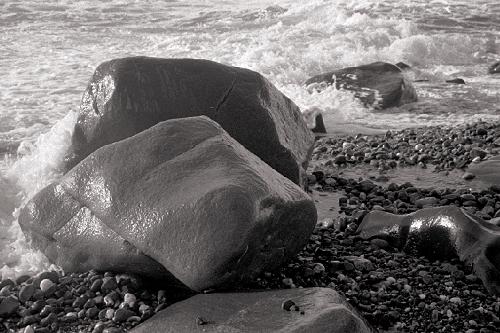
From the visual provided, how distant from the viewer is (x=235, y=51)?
15.2m

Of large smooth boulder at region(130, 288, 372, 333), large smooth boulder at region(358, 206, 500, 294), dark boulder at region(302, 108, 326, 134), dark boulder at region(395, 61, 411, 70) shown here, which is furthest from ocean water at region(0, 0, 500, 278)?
large smooth boulder at region(358, 206, 500, 294)

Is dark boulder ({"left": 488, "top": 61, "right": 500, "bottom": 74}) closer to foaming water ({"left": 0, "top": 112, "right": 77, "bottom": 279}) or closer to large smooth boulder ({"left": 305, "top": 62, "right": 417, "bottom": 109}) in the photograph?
large smooth boulder ({"left": 305, "top": 62, "right": 417, "bottom": 109})


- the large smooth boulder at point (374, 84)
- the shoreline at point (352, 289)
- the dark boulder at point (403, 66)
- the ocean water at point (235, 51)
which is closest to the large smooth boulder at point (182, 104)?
the shoreline at point (352, 289)

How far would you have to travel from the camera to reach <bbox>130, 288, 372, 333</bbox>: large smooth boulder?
3.73 m

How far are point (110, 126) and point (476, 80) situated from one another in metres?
8.98

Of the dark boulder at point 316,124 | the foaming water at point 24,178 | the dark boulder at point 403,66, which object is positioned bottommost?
the dark boulder at point 403,66

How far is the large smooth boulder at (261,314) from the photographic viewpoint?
3.73 metres

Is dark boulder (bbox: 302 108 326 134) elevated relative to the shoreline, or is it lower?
lower

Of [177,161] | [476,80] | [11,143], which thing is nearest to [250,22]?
[476,80]

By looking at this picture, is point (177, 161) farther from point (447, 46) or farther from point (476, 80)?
point (447, 46)

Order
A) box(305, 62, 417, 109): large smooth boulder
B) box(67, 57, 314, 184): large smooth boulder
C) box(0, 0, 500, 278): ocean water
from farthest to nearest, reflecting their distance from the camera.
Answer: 1. box(305, 62, 417, 109): large smooth boulder
2. box(0, 0, 500, 278): ocean water
3. box(67, 57, 314, 184): large smooth boulder

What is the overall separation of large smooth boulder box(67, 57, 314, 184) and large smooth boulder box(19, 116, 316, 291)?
41.4 inches

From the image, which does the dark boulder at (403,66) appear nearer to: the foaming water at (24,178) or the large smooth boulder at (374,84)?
the large smooth boulder at (374,84)

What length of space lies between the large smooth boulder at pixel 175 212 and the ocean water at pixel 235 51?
51 cm
